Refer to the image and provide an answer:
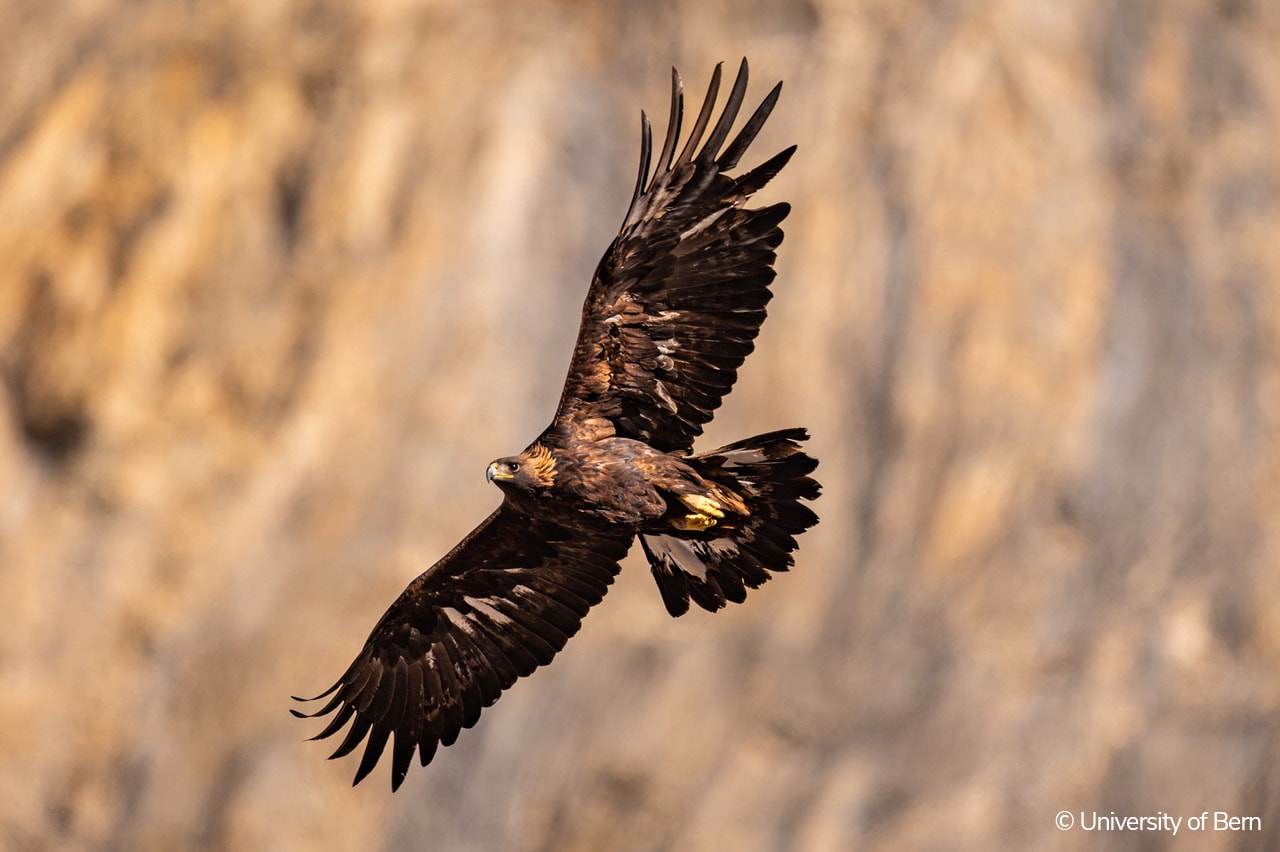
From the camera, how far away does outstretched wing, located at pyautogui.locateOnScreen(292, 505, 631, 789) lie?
290 inches

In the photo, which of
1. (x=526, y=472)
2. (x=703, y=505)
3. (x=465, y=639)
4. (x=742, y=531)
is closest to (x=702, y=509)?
(x=703, y=505)

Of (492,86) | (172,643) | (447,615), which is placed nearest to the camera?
(447,615)

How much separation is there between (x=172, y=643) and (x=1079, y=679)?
570cm

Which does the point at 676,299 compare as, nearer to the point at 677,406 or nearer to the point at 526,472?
the point at 677,406

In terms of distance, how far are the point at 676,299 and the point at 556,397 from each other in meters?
5.28

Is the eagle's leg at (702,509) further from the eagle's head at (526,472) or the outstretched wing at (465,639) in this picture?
the outstretched wing at (465,639)

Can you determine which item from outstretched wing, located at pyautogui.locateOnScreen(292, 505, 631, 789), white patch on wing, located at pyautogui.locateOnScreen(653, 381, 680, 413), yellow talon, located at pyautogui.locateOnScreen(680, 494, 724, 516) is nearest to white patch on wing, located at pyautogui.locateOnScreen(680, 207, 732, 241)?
white patch on wing, located at pyautogui.locateOnScreen(653, 381, 680, 413)

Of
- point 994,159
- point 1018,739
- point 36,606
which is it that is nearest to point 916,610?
point 1018,739

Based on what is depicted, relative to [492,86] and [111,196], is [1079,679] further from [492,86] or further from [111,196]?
[111,196]

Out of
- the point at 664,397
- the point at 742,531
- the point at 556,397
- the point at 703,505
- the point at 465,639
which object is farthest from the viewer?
the point at 556,397

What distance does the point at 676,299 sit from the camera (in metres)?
6.76

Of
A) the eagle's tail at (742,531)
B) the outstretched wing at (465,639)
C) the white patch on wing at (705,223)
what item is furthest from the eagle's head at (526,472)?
the white patch on wing at (705,223)

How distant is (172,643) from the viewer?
1176 cm

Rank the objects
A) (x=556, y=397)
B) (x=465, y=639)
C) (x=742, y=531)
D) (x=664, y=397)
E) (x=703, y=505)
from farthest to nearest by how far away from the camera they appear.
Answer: (x=556, y=397)
(x=465, y=639)
(x=664, y=397)
(x=742, y=531)
(x=703, y=505)
